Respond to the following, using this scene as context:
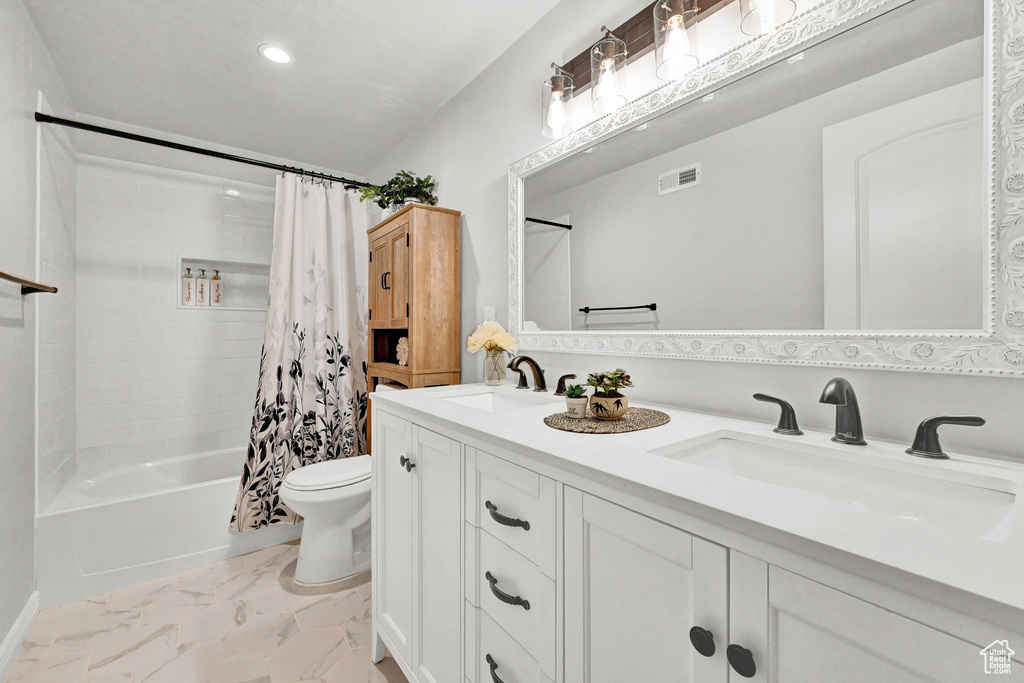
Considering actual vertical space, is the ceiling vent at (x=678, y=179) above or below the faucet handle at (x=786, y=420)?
above

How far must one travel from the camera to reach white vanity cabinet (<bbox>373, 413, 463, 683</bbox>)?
1117mm

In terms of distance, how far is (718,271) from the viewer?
1.14 metres

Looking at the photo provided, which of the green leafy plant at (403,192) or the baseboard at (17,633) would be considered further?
the green leafy plant at (403,192)

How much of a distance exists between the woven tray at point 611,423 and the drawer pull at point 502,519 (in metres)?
0.22

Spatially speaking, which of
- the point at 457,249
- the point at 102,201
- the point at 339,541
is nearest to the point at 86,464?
the point at 102,201

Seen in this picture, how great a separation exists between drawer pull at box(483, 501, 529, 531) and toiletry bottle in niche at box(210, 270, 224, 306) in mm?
3032

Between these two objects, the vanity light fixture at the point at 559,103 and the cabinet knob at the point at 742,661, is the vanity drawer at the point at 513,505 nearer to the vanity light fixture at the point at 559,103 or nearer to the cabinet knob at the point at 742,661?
the cabinet knob at the point at 742,661

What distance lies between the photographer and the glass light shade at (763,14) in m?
1.00

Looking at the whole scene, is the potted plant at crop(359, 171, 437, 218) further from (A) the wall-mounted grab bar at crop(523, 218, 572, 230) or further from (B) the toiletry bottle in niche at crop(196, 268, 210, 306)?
(B) the toiletry bottle in niche at crop(196, 268, 210, 306)

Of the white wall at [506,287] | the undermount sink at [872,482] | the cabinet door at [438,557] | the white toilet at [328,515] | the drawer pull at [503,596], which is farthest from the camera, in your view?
the white toilet at [328,515]

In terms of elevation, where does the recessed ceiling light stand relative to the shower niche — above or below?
above

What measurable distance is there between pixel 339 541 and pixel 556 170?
1957mm

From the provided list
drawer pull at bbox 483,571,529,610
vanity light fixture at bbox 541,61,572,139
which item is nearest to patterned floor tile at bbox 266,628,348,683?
drawer pull at bbox 483,571,529,610

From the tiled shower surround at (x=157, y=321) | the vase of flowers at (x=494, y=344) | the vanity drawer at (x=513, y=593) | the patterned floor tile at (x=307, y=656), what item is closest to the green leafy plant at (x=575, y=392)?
the vanity drawer at (x=513, y=593)
